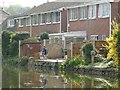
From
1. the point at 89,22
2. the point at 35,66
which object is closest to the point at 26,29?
the point at 89,22

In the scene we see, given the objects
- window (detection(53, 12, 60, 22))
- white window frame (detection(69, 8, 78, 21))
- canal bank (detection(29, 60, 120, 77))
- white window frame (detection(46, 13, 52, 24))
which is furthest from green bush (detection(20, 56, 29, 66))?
white window frame (detection(46, 13, 52, 24))

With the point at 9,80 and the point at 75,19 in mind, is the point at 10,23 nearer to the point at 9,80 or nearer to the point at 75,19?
the point at 75,19

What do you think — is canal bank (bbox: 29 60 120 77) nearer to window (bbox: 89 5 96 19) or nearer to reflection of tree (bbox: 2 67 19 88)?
reflection of tree (bbox: 2 67 19 88)

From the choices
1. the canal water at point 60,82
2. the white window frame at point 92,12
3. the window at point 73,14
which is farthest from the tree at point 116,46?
the window at point 73,14

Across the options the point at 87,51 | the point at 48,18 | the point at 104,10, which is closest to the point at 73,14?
the point at 104,10

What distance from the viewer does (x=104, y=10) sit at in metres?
50.6

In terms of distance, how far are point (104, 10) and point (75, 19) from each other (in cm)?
717

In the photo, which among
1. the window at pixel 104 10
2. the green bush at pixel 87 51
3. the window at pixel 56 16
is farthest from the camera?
the window at pixel 56 16

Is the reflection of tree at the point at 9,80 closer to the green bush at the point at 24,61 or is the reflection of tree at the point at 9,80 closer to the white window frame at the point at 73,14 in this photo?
the green bush at the point at 24,61

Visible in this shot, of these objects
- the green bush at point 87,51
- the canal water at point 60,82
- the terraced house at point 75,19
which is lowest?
the canal water at point 60,82

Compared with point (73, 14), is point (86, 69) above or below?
below

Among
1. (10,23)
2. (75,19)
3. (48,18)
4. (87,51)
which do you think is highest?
(48,18)

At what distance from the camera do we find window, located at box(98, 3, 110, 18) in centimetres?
4989

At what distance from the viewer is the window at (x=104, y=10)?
49.9 m
